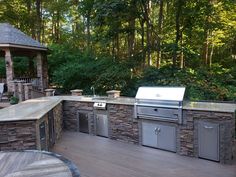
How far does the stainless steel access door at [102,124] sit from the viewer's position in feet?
21.0

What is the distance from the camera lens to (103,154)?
5211mm

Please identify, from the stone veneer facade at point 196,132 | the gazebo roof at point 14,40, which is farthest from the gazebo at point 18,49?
the stone veneer facade at point 196,132

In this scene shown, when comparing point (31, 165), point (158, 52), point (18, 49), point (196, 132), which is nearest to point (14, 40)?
point (18, 49)

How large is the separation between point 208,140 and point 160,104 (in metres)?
1.12

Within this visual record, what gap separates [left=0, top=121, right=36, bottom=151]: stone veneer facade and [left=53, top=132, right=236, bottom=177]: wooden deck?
38.5 inches

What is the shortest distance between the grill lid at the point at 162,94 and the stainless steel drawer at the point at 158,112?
0.67ft

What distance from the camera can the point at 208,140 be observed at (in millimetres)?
4629

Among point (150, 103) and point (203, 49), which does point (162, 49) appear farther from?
point (150, 103)

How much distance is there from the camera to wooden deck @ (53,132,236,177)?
4.17 m

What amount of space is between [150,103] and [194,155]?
131 centimetres

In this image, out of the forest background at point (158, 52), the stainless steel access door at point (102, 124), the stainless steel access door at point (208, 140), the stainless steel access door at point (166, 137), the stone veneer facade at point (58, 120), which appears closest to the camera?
the stainless steel access door at point (208, 140)

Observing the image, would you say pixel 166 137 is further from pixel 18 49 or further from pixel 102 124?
pixel 18 49

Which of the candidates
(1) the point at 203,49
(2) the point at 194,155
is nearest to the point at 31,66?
(1) the point at 203,49

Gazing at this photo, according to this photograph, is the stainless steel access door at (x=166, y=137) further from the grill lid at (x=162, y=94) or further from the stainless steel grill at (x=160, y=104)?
the grill lid at (x=162, y=94)
